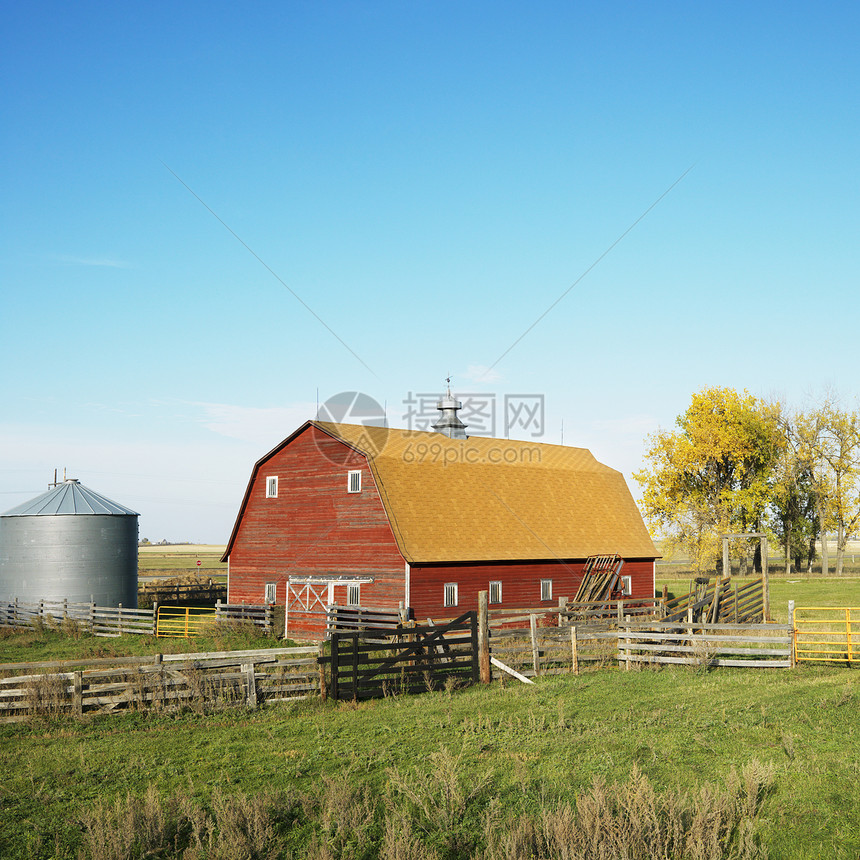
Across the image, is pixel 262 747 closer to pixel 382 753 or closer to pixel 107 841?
pixel 382 753

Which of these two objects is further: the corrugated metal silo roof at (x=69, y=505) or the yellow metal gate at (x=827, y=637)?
the corrugated metal silo roof at (x=69, y=505)

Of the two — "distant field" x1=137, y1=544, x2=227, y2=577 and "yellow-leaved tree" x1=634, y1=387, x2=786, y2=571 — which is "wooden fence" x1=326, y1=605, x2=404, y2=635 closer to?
"distant field" x1=137, y1=544, x2=227, y2=577

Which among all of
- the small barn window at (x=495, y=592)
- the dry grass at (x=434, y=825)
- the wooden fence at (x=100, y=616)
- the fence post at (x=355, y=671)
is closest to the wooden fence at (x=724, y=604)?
the small barn window at (x=495, y=592)

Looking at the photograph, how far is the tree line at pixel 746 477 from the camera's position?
2063 inches

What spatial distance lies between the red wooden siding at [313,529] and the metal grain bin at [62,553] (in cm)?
659

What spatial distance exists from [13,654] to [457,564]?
577 inches

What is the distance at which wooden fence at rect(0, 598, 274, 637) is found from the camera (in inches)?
1179

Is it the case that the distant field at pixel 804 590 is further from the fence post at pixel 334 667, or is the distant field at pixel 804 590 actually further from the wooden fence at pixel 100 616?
the fence post at pixel 334 667

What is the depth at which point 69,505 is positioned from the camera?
3594cm

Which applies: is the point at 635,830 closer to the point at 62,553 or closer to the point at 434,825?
the point at 434,825

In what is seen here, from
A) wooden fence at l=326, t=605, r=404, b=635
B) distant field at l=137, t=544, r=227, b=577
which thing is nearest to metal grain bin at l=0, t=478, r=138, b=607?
distant field at l=137, t=544, r=227, b=577

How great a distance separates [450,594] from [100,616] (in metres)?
14.6

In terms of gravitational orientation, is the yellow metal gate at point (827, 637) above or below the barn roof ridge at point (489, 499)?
below

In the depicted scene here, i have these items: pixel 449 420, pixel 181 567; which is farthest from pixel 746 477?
pixel 181 567
